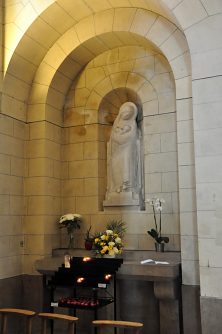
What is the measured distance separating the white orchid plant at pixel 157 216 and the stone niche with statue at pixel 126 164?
1.01 feet

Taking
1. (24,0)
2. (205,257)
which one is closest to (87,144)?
(24,0)

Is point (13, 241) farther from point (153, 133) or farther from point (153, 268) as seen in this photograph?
point (153, 133)

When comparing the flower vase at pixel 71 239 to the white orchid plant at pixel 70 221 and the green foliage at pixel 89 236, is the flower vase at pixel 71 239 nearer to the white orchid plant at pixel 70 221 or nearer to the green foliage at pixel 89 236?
the white orchid plant at pixel 70 221

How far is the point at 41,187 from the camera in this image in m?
6.29

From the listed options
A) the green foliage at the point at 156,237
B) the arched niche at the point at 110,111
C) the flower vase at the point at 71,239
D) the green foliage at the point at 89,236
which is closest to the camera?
the green foliage at the point at 156,237

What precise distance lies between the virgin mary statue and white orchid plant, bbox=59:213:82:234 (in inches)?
22.0

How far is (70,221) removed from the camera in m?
6.26

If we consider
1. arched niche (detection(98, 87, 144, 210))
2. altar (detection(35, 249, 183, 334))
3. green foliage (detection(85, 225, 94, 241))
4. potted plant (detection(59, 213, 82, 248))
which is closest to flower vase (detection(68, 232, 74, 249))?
potted plant (detection(59, 213, 82, 248))

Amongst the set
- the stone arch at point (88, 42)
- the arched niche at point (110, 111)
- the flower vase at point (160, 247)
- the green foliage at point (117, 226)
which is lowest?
the flower vase at point (160, 247)

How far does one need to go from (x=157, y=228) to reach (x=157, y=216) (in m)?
0.19

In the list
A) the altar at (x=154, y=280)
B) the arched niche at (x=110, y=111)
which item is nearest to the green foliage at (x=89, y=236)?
the altar at (x=154, y=280)

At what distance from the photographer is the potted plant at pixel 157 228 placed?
221 inches

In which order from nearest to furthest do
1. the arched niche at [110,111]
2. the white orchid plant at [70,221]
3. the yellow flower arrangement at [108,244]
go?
the yellow flower arrangement at [108,244] < the white orchid plant at [70,221] < the arched niche at [110,111]

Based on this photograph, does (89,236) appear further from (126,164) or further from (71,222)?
(126,164)
